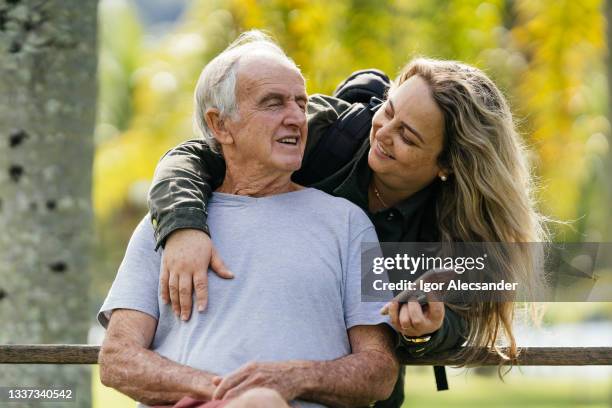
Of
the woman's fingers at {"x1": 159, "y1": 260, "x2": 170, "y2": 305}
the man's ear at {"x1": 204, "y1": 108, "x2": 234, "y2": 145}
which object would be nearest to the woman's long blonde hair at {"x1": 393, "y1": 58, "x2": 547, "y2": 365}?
the man's ear at {"x1": 204, "y1": 108, "x2": 234, "y2": 145}

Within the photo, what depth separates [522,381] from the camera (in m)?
31.8

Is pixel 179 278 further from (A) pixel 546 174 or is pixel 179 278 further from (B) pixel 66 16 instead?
(A) pixel 546 174

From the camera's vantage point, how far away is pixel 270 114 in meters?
3.37

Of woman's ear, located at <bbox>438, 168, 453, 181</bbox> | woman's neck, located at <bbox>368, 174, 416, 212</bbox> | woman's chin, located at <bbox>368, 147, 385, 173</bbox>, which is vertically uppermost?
woman's chin, located at <bbox>368, 147, 385, 173</bbox>

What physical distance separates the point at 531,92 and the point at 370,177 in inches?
380

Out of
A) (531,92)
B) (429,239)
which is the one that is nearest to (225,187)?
(429,239)

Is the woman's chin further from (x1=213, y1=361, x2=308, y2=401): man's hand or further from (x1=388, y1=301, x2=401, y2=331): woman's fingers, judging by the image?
(x1=213, y1=361, x2=308, y2=401): man's hand

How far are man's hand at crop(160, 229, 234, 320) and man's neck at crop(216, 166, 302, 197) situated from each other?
0.30 metres

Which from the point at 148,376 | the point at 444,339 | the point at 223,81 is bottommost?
the point at 148,376

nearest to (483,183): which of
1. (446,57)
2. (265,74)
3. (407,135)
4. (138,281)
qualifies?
(407,135)

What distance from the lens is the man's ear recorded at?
3.47 meters

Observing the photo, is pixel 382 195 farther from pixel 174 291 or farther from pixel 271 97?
pixel 174 291

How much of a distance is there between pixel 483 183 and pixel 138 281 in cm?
113

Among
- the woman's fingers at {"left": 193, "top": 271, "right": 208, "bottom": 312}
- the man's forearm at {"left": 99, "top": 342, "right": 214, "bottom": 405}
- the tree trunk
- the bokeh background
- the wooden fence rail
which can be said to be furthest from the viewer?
the bokeh background
